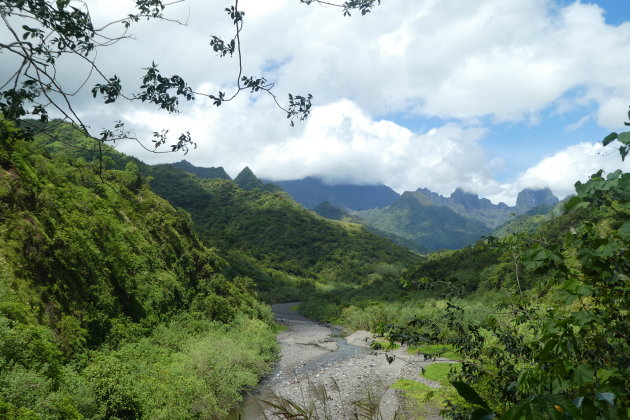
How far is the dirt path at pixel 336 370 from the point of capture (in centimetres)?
1820

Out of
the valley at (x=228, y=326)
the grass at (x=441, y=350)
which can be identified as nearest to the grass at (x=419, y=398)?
the valley at (x=228, y=326)

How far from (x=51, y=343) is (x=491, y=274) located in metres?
47.4

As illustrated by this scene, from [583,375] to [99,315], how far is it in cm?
2020

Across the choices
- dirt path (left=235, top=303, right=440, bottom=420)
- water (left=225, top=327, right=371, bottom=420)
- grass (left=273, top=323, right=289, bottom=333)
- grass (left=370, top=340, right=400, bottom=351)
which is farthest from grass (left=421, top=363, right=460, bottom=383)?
grass (left=273, top=323, right=289, bottom=333)

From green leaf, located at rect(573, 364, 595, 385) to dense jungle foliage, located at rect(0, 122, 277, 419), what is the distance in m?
5.16

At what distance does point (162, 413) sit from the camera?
13680mm

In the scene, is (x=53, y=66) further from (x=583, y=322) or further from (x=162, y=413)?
(x=162, y=413)

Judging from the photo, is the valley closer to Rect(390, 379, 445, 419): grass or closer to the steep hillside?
Rect(390, 379, 445, 419): grass

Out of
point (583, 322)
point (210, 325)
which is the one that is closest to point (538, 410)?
point (583, 322)

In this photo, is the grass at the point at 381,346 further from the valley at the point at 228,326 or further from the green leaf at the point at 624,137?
the green leaf at the point at 624,137

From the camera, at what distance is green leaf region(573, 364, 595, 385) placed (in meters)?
1.93

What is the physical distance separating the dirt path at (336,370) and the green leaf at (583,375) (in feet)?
41.1

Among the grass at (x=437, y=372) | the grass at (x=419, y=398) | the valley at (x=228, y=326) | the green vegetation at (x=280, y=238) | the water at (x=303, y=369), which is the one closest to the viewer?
the valley at (x=228, y=326)

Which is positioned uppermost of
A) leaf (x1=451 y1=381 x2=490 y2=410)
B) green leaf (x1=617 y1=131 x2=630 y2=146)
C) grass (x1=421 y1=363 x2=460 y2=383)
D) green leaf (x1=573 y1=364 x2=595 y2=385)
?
green leaf (x1=617 y1=131 x2=630 y2=146)
